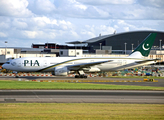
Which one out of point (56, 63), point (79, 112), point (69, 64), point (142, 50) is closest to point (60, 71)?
point (56, 63)

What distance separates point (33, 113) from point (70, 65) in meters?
35.4

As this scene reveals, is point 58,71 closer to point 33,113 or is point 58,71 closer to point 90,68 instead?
point 90,68

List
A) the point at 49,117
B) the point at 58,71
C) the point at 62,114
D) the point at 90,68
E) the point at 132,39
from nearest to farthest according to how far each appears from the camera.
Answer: the point at 49,117
the point at 62,114
the point at 58,71
the point at 90,68
the point at 132,39

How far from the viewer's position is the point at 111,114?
17.0m

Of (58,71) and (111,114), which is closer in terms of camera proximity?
(111,114)

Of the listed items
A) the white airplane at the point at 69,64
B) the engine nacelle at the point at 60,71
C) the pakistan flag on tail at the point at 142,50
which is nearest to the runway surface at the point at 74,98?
the engine nacelle at the point at 60,71

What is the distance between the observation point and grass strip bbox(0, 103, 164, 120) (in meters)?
15.8

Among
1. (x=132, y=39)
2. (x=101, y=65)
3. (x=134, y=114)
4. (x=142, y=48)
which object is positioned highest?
(x=132, y=39)

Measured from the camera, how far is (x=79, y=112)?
17.4 meters

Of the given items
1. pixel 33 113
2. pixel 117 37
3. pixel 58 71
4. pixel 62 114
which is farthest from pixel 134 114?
pixel 117 37

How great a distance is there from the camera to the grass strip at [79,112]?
15812 mm

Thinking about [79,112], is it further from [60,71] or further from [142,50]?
[142,50]

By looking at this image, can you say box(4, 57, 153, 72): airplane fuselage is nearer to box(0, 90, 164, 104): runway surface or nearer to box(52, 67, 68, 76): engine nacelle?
box(52, 67, 68, 76): engine nacelle

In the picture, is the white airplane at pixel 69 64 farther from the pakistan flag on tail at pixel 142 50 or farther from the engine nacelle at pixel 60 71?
the pakistan flag on tail at pixel 142 50
